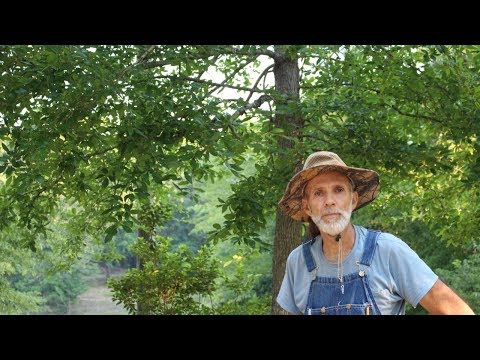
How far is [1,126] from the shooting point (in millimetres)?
5539

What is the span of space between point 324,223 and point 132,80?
3674 millimetres

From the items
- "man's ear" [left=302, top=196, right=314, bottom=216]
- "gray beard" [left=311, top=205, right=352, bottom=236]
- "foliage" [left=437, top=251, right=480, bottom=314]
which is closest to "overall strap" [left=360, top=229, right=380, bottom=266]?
"gray beard" [left=311, top=205, right=352, bottom=236]

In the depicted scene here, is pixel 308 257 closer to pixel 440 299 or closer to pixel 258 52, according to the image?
pixel 440 299

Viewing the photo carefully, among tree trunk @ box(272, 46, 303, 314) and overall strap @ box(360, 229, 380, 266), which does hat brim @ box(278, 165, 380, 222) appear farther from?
tree trunk @ box(272, 46, 303, 314)

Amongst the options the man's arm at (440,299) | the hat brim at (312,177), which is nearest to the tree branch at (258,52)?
the hat brim at (312,177)

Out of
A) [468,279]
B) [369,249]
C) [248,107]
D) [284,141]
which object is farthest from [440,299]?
[468,279]

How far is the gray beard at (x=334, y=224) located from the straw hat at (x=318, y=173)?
7.1 inches

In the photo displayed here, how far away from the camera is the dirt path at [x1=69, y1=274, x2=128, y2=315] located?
134 feet

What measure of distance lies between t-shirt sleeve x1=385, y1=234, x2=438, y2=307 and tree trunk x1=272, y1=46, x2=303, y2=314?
13.8 feet

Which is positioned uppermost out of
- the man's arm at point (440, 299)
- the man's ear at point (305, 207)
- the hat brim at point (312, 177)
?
the hat brim at point (312, 177)

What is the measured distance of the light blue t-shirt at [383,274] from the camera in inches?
91.7

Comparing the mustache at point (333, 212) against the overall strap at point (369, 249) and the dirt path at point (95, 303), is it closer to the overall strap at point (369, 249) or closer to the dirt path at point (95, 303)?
the overall strap at point (369, 249)
